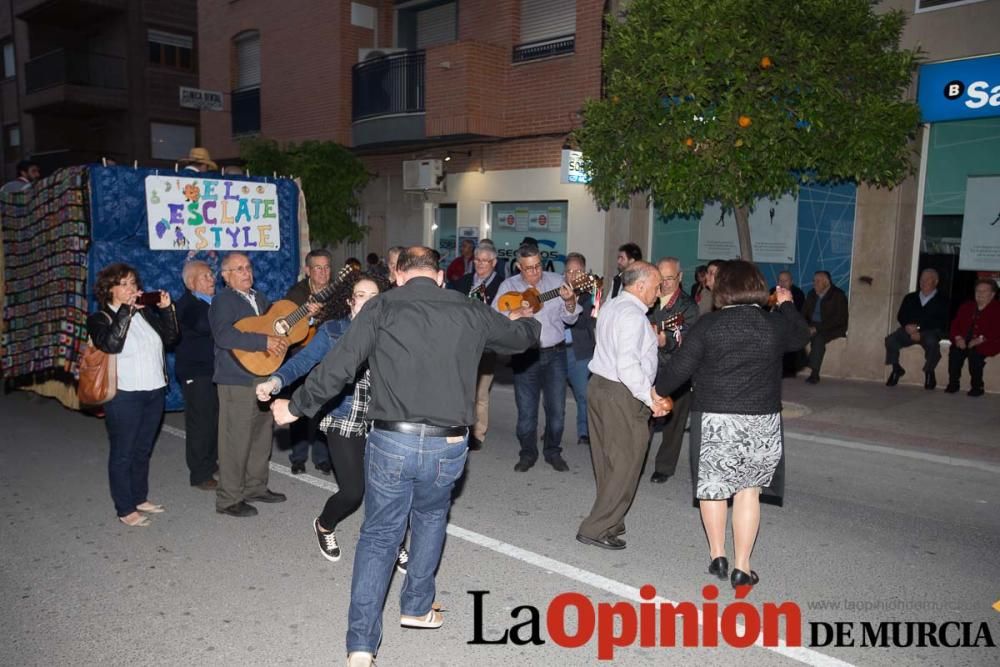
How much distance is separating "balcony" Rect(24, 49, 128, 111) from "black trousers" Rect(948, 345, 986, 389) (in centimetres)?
2603

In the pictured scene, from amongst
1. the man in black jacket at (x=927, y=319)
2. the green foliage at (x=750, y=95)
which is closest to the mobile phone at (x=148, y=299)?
the green foliage at (x=750, y=95)

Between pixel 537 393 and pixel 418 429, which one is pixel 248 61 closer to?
pixel 537 393

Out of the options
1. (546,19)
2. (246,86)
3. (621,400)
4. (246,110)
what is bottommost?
(621,400)

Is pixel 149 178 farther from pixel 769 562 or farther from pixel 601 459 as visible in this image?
pixel 769 562

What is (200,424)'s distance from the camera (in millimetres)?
6473

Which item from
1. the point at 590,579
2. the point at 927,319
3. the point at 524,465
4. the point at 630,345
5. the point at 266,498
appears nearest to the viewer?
Result: the point at 590,579

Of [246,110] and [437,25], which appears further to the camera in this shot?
[246,110]

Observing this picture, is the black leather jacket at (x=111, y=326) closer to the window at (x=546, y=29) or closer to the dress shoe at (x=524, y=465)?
the dress shoe at (x=524, y=465)

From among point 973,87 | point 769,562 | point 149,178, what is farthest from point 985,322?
point 149,178

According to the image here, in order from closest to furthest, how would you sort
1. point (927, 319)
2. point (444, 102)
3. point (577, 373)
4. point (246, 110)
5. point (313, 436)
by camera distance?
point (313, 436), point (577, 373), point (927, 319), point (444, 102), point (246, 110)

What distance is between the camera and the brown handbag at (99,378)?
211 inches

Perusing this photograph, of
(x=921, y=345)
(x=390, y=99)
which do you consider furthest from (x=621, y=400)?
(x=390, y=99)

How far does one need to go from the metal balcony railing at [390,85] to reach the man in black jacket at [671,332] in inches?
442

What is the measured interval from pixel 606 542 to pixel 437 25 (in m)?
15.4
